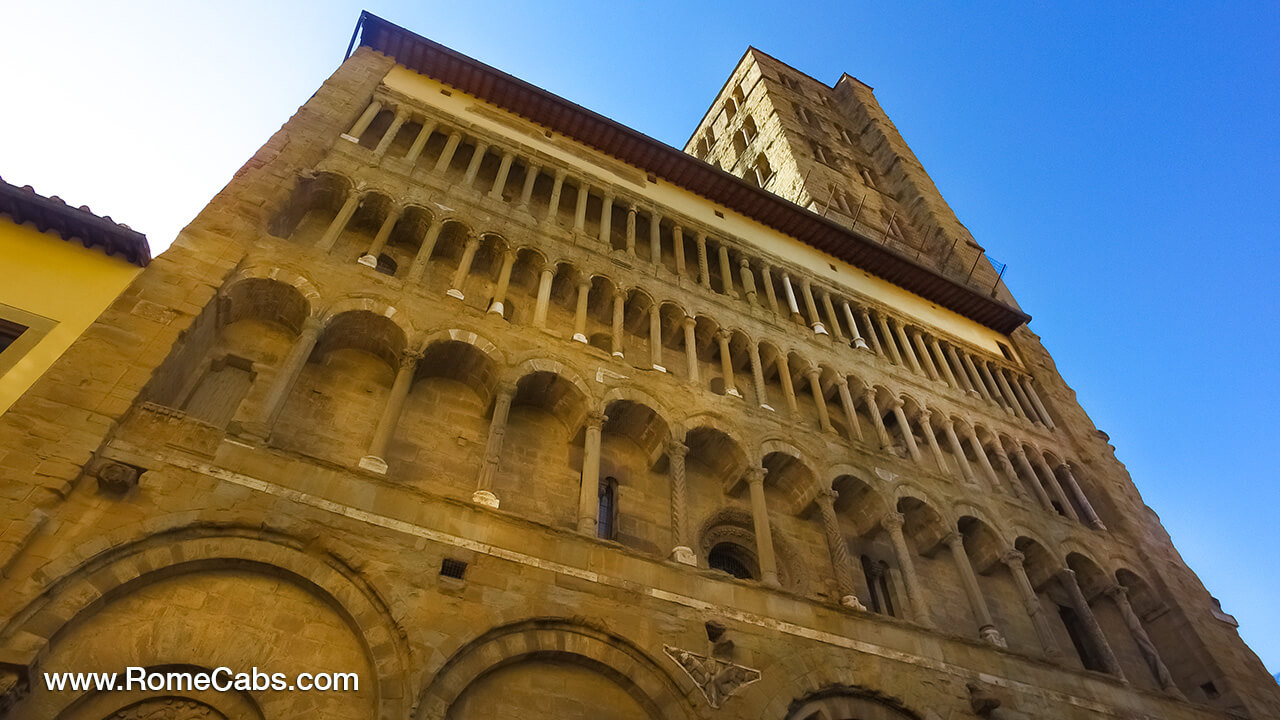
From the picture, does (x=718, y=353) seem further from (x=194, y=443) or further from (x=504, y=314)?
(x=194, y=443)

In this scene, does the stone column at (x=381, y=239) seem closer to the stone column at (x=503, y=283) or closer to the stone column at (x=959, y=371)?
the stone column at (x=503, y=283)

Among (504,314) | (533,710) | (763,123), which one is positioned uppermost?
(763,123)

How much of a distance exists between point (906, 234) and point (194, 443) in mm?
26882

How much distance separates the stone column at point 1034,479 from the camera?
624 inches

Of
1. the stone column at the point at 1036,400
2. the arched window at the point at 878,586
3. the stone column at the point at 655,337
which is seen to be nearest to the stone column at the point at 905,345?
the stone column at the point at 1036,400

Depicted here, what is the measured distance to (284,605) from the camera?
766 centimetres

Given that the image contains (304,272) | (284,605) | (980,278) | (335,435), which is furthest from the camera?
(980,278)

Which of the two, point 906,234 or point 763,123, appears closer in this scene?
point 906,234

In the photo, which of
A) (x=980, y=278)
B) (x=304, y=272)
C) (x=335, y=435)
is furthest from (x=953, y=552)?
(x=980, y=278)

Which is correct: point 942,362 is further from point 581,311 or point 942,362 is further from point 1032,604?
point 581,311

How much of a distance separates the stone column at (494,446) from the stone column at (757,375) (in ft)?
16.7

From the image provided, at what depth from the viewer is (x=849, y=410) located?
1505 cm

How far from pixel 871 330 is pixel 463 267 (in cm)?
1069

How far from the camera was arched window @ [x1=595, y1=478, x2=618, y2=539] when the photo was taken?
11.0 meters
